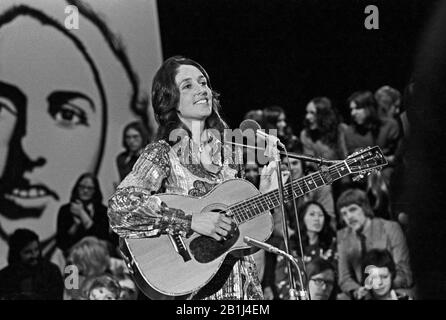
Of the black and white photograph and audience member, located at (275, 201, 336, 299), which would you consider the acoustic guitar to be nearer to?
the black and white photograph

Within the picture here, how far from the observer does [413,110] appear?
4.45 meters

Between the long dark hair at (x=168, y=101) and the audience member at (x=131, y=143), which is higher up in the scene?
the audience member at (x=131, y=143)

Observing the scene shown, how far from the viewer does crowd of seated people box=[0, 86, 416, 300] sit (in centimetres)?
436

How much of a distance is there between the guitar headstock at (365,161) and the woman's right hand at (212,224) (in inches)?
25.3

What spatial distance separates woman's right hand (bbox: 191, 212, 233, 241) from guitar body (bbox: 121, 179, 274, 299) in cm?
4

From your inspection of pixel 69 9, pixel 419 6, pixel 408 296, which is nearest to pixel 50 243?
pixel 69 9

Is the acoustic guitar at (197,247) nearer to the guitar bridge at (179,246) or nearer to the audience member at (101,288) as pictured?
the guitar bridge at (179,246)

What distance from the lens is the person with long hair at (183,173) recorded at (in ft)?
8.92

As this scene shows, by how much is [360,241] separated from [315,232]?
0.29m

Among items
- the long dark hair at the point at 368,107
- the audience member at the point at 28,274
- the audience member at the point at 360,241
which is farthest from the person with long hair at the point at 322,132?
the audience member at the point at 28,274

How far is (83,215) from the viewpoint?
441 centimetres

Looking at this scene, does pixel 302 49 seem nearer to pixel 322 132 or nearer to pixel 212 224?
pixel 322 132

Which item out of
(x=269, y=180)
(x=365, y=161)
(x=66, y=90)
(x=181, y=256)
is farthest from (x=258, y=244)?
(x=66, y=90)

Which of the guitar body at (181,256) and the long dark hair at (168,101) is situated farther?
the long dark hair at (168,101)
